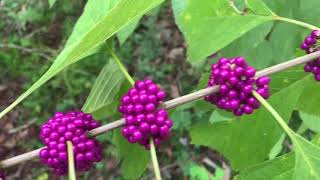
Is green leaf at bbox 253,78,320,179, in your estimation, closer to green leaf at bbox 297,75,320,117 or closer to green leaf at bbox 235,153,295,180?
green leaf at bbox 235,153,295,180

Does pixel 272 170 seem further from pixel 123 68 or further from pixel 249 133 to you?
pixel 123 68

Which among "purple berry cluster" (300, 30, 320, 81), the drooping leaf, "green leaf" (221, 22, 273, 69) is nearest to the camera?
"purple berry cluster" (300, 30, 320, 81)

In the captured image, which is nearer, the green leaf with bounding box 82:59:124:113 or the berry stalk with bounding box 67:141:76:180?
the berry stalk with bounding box 67:141:76:180

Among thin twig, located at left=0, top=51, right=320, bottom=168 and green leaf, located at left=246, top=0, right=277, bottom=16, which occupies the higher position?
green leaf, located at left=246, top=0, right=277, bottom=16

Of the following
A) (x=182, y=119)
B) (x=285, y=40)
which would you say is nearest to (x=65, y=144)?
(x=285, y=40)

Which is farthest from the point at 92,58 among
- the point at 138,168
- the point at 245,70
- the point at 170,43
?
the point at 245,70

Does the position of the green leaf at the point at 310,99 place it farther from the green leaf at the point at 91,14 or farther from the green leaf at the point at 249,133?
the green leaf at the point at 91,14

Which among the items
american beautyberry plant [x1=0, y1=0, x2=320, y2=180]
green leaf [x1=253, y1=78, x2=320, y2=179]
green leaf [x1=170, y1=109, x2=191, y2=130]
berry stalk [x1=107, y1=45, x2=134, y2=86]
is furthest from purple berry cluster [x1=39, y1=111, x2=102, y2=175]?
green leaf [x1=170, y1=109, x2=191, y2=130]
